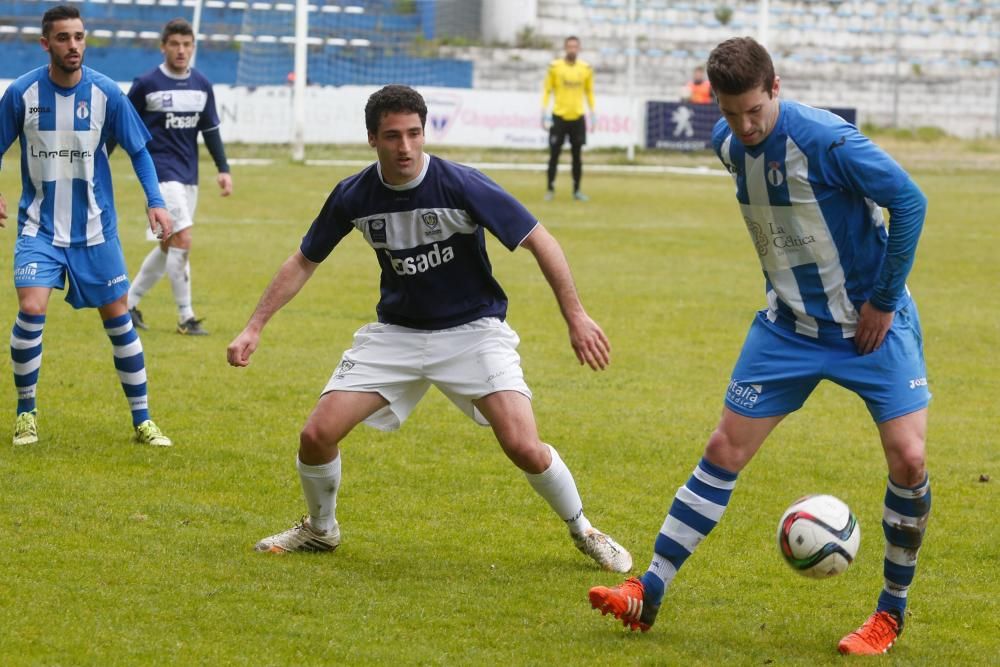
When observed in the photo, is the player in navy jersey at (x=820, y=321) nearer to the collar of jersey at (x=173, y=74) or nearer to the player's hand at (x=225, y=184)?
the player's hand at (x=225, y=184)

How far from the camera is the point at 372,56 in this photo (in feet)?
109

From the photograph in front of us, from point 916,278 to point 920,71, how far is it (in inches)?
1137

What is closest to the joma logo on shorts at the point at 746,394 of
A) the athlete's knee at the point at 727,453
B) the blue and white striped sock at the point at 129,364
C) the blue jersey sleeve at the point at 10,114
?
the athlete's knee at the point at 727,453

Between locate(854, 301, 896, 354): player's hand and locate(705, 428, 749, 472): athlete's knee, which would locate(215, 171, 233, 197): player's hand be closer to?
locate(705, 428, 749, 472): athlete's knee

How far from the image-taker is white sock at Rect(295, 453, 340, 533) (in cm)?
543

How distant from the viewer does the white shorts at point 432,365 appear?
536cm

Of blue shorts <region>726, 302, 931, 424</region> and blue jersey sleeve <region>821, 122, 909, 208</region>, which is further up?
blue jersey sleeve <region>821, 122, 909, 208</region>

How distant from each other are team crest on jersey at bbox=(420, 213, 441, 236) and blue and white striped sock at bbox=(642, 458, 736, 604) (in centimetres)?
135

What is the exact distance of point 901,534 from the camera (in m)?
4.62

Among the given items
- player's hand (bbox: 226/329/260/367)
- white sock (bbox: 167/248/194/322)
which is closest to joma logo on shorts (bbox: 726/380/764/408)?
player's hand (bbox: 226/329/260/367)

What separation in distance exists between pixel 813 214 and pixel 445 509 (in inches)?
97.4

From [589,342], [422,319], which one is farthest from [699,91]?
[589,342]

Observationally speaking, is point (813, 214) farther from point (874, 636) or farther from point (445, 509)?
point (445, 509)

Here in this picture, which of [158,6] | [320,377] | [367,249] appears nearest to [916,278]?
[367,249]
